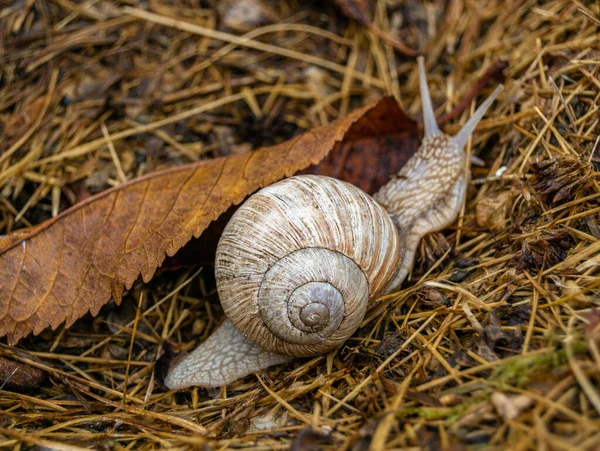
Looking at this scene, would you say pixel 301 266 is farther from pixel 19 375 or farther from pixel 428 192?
pixel 19 375

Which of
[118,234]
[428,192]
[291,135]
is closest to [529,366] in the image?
[428,192]

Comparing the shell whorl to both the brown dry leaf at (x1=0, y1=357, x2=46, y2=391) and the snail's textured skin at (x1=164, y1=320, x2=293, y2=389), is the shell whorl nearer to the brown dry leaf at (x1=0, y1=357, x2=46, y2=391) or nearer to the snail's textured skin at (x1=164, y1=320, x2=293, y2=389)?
the snail's textured skin at (x1=164, y1=320, x2=293, y2=389)

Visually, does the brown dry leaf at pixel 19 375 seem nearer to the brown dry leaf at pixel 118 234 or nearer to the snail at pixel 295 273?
the brown dry leaf at pixel 118 234

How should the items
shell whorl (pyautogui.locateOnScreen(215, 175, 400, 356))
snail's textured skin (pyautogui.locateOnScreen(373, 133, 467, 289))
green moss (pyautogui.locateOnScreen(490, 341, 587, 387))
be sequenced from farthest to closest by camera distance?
snail's textured skin (pyautogui.locateOnScreen(373, 133, 467, 289)), shell whorl (pyautogui.locateOnScreen(215, 175, 400, 356)), green moss (pyautogui.locateOnScreen(490, 341, 587, 387))

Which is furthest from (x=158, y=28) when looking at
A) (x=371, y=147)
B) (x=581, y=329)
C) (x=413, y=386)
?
(x=581, y=329)

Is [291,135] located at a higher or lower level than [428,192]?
higher

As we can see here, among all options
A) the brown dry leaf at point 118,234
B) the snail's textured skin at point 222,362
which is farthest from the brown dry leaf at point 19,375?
the snail's textured skin at point 222,362

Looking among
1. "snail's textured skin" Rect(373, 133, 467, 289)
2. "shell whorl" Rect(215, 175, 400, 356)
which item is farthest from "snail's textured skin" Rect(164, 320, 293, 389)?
"snail's textured skin" Rect(373, 133, 467, 289)
